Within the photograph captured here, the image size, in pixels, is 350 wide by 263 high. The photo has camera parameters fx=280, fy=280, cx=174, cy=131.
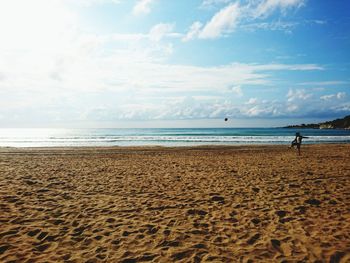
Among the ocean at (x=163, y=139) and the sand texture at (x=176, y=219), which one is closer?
the sand texture at (x=176, y=219)

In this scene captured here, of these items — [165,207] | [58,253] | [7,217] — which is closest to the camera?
[58,253]

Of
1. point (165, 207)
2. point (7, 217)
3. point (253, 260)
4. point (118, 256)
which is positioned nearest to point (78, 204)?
point (7, 217)

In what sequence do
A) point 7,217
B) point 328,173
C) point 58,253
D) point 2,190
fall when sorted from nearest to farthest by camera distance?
point 58,253 → point 7,217 → point 2,190 → point 328,173

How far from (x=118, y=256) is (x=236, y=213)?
10.5ft

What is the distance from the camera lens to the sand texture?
4793mm

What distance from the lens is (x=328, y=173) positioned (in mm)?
11875

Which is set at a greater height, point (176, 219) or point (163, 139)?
point (163, 139)

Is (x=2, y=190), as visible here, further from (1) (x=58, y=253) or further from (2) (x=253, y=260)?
(2) (x=253, y=260)

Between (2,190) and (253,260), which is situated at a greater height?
(2,190)

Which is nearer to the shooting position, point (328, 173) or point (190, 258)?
point (190, 258)

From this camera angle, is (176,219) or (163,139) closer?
(176,219)

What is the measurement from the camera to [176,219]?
6.43 meters

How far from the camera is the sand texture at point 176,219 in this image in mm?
4793

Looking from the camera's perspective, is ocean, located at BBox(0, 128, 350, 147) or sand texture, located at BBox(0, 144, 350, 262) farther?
ocean, located at BBox(0, 128, 350, 147)
